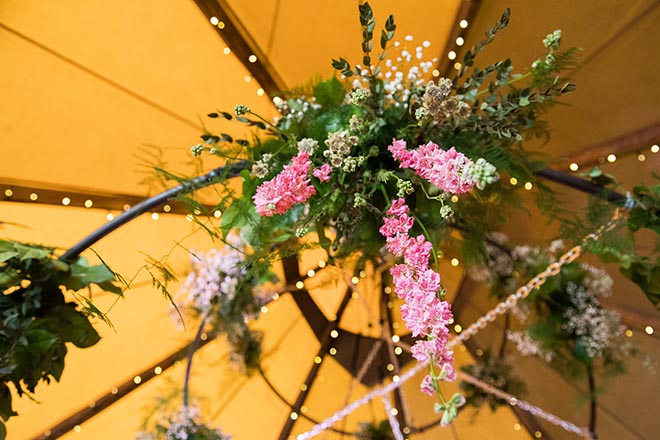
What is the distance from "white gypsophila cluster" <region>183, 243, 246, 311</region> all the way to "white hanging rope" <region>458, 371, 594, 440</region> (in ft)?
2.87

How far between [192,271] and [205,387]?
0.42 metres

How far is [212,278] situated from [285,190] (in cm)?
98

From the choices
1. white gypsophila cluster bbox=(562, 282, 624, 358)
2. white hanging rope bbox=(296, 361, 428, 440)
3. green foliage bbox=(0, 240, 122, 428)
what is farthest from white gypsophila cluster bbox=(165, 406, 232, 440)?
white gypsophila cluster bbox=(562, 282, 624, 358)

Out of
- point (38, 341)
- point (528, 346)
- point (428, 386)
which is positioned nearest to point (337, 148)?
point (428, 386)

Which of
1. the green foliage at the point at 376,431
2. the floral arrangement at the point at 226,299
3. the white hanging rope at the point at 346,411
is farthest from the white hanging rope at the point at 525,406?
the floral arrangement at the point at 226,299

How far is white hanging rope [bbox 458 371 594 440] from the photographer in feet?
5.63

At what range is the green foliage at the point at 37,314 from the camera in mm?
1026

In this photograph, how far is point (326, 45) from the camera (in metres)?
1.54

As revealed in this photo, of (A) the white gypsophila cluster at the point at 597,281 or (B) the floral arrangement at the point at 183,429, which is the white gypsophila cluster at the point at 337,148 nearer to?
(B) the floral arrangement at the point at 183,429

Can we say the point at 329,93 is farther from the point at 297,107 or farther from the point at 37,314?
the point at 37,314

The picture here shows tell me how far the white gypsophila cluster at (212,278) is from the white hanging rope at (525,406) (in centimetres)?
87

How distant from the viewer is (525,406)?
5.54 feet

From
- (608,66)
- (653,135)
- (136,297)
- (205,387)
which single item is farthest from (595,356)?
(136,297)

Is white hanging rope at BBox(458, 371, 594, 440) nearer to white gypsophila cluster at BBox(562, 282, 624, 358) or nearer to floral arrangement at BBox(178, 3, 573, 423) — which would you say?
white gypsophila cluster at BBox(562, 282, 624, 358)
